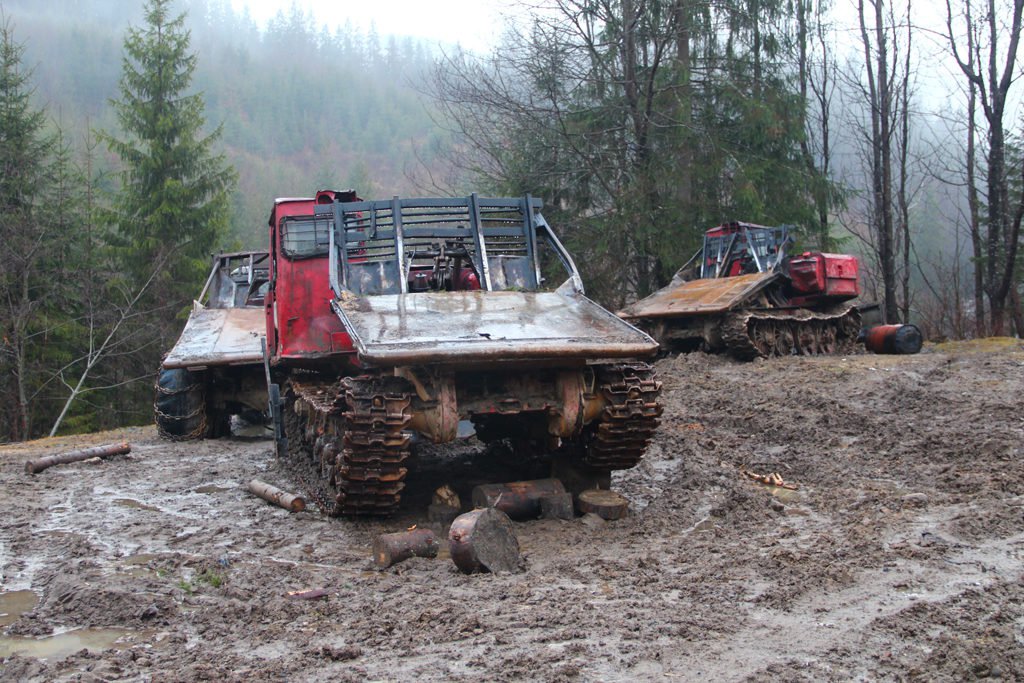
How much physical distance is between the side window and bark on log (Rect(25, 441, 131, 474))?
2752 millimetres

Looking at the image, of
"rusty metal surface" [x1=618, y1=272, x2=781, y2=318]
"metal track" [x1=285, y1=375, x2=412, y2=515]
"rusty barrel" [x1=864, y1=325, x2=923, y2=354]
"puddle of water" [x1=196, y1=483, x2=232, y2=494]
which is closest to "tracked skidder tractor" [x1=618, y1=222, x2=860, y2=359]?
"rusty metal surface" [x1=618, y1=272, x2=781, y2=318]

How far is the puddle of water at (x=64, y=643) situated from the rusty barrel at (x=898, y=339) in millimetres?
13384

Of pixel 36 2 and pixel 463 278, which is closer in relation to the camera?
pixel 463 278

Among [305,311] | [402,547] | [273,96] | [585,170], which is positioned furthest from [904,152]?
[273,96]

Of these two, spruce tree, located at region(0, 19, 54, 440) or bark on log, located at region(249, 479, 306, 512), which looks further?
spruce tree, located at region(0, 19, 54, 440)

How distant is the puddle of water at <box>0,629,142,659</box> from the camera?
3.94 metres

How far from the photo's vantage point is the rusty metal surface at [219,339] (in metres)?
9.80

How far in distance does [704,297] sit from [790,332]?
1416 mm

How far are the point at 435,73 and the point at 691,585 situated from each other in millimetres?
17640

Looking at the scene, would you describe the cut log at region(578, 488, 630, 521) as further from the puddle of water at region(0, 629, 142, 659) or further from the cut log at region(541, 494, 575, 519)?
the puddle of water at region(0, 629, 142, 659)

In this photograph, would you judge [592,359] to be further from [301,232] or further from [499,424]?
[301,232]

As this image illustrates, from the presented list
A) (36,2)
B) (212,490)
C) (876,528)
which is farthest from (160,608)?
(36,2)

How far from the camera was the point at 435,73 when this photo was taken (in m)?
20.7

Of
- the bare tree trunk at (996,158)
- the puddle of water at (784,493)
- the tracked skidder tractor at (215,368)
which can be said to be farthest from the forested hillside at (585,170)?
the puddle of water at (784,493)
